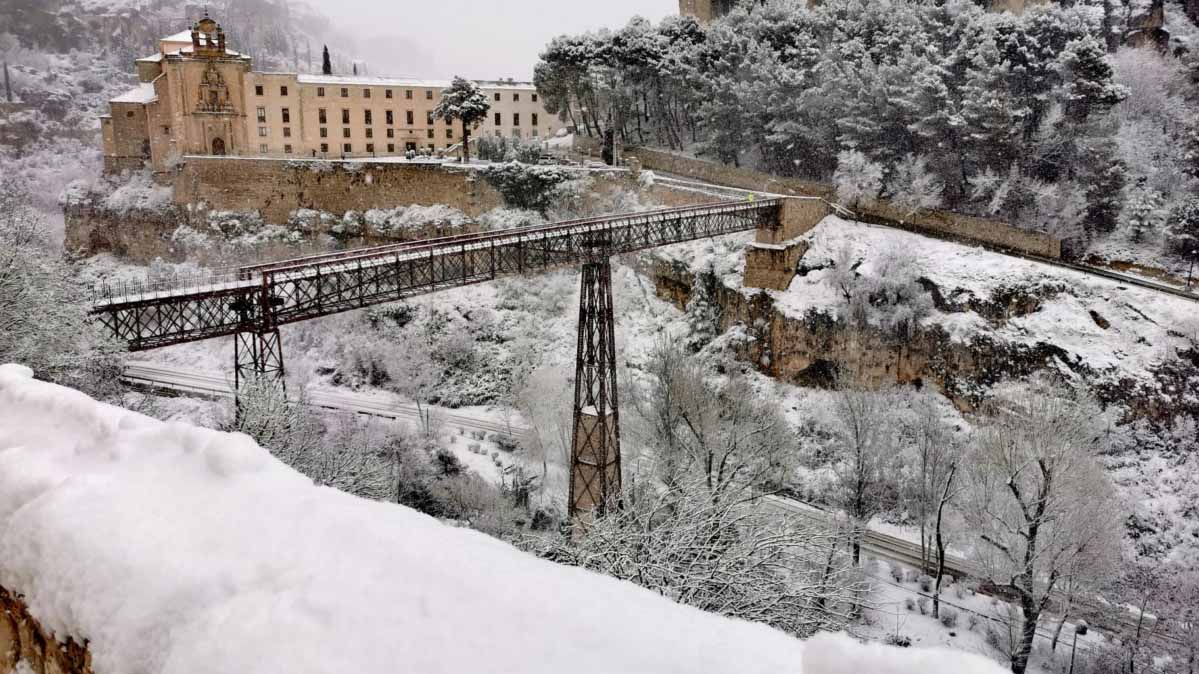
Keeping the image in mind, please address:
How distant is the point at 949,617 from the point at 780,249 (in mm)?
15307

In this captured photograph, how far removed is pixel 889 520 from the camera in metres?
22.4

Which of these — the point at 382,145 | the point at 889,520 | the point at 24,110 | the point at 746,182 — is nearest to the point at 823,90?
the point at 746,182

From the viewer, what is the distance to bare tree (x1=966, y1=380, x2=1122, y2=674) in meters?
15.8

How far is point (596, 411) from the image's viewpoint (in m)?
17.8

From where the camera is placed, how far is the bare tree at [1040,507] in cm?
1577

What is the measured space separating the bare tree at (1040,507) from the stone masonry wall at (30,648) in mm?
16532

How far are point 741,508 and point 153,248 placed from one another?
38.3 m

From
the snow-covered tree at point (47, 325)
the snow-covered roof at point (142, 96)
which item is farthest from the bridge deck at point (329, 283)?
the snow-covered roof at point (142, 96)

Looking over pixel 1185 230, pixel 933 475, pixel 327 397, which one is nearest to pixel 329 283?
pixel 327 397

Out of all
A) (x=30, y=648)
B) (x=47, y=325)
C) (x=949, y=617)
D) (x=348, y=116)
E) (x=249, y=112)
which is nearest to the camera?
(x=30, y=648)

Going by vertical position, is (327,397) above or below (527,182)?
below

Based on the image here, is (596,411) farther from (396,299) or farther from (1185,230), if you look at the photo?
(1185,230)

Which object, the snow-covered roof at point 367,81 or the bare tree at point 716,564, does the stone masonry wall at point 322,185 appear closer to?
the snow-covered roof at point 367,81

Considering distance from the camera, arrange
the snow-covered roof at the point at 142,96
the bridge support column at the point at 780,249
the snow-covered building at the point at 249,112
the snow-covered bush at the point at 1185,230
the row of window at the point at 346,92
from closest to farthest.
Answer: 1. the snow-covered bush at the point at 1185,230
2. the bridge support column at the point at 780,249
3. the snow-covered building at the point at 249,112
4. the snow-covered roof at the point at 142,96
5. the row of window at the point at 346,92
